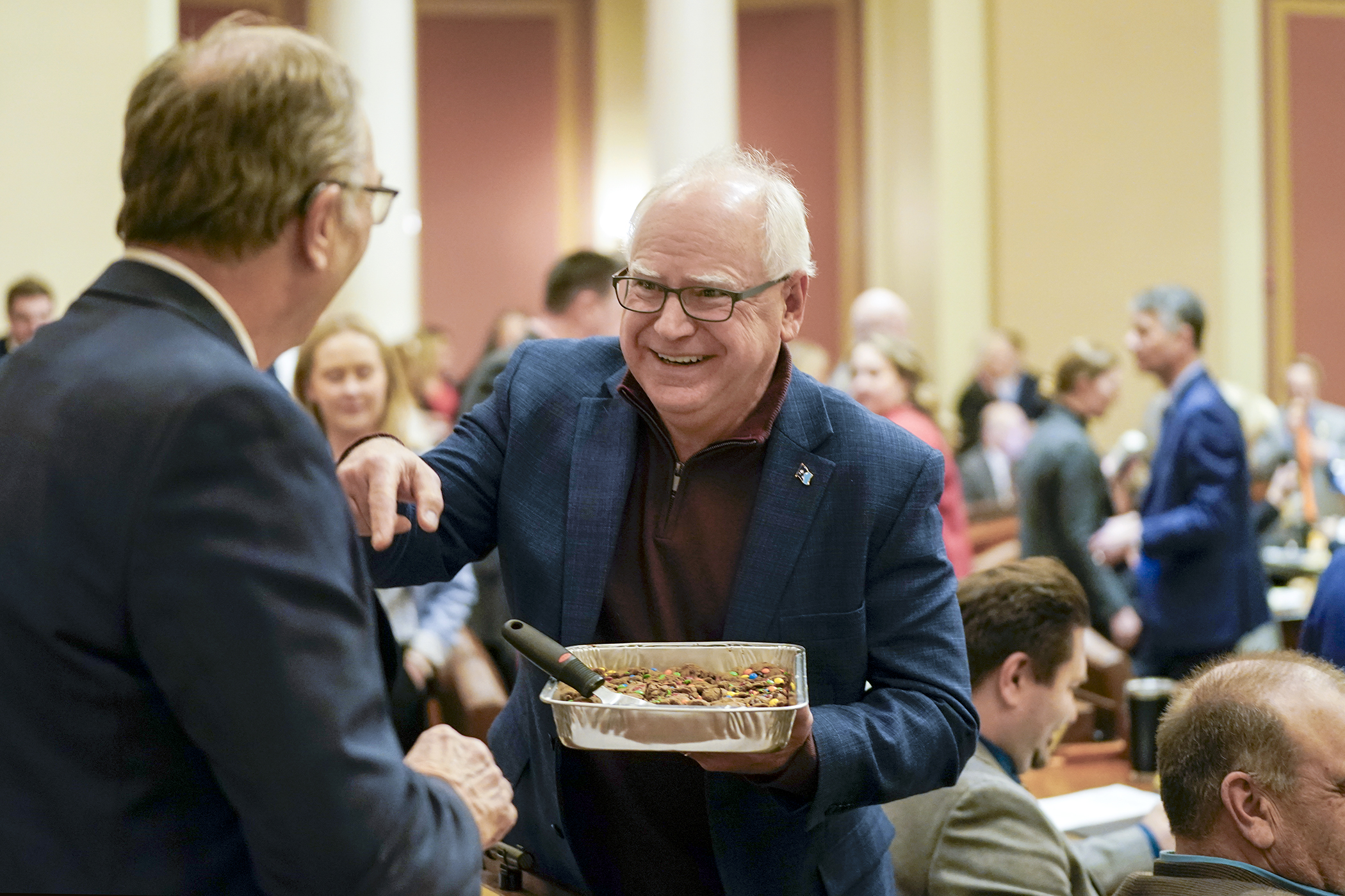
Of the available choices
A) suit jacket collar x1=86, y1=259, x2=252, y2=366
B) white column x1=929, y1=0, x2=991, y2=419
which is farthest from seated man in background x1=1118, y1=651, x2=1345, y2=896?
white column x1=929, y1=0, x2=991, y2=419

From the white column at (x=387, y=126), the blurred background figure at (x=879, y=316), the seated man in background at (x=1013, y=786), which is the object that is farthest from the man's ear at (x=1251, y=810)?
the white column at (x=387, y=126)

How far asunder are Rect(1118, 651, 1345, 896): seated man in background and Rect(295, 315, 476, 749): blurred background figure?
202cm

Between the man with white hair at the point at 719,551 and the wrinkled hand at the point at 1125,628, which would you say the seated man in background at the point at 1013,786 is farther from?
the wrinkled hand at the point at 1125,628

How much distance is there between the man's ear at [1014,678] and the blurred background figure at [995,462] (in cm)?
386


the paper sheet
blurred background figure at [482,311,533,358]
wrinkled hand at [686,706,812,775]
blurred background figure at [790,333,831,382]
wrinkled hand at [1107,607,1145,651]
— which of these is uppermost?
blurred background figure at [482,311,533,358]

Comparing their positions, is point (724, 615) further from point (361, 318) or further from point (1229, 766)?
point (361, 318)

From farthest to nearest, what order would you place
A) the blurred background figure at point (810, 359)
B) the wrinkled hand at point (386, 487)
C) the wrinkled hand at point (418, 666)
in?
the blurred background figure at point (810, 359)
the wrinkled hand at point (418, 666)
the wrinkled hand at point (386, 487)

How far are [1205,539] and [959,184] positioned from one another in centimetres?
642

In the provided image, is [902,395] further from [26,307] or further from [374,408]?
[26,307]

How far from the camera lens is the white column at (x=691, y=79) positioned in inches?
327

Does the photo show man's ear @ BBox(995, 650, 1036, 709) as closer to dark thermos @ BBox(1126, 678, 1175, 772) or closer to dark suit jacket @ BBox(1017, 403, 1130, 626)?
dark thermos @ BBox(1126, 678, 1175, 772)

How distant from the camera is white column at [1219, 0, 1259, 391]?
10266 millimetres

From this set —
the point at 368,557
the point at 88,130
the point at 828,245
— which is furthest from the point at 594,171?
the point at 368,557

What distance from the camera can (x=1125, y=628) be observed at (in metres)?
4.61
